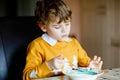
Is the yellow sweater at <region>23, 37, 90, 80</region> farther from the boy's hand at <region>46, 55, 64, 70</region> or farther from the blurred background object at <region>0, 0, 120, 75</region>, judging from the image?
the blurred background object at <region>0, 0, 120, 75</region>

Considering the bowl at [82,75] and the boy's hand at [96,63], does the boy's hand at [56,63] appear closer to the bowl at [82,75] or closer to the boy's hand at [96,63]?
the bowl at [82,75]

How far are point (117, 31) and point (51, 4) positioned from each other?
150cm

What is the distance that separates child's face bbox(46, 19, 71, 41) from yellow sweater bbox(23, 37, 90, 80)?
0.17 ft

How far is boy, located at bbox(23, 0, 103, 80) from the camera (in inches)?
46.8

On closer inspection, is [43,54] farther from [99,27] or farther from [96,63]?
[99,27]

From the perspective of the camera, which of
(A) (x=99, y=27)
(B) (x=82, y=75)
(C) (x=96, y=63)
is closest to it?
(B) (x=82, y=75)

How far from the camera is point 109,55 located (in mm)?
2779

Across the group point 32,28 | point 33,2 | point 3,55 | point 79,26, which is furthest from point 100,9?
point 3,55

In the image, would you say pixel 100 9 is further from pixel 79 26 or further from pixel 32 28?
pixel 32 28

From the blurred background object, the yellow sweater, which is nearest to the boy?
the yellow sweater

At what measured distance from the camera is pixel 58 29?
124 cm

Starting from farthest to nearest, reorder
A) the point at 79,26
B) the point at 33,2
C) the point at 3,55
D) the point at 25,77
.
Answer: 1. the point at 79,26
2. the point at 33,2
3. the point at 3,55
4. the point at 25,77

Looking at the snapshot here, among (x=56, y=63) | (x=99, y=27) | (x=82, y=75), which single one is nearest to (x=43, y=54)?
(x=56, y=63)

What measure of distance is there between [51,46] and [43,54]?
0.05 m
